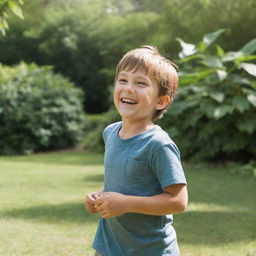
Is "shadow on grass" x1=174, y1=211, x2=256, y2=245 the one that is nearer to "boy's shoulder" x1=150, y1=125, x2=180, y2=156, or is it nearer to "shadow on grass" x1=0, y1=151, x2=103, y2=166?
"boy's shoulder" x1=150, y1=125, x2=180, y2=156

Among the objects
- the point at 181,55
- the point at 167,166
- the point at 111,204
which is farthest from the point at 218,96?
the point at 111,204

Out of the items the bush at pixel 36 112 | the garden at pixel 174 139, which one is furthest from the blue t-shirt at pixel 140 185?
the bush at pixel 36 112

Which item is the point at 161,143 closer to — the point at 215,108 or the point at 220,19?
the point at 215,108

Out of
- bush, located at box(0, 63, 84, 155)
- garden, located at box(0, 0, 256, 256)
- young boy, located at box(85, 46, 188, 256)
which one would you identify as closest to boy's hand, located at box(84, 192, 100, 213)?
young boy, located at box(85, 46, 188, 256)

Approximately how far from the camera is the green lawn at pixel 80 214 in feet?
13.4

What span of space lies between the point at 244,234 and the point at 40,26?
62.3 feet

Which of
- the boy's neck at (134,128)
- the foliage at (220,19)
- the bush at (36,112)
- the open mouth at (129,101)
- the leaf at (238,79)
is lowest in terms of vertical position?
the bush at (36,112)

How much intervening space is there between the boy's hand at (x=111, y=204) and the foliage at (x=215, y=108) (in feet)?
20.4

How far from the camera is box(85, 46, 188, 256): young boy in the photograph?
7.20 feet

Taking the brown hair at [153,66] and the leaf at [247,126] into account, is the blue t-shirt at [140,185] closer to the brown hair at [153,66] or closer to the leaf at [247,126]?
the brown hair at [153,66]

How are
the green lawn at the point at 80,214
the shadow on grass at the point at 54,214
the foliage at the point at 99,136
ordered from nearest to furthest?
the green lawn at the point at 80,214 → the shadow on grass at the point at 54,214 → the foliage at the point at 99,136

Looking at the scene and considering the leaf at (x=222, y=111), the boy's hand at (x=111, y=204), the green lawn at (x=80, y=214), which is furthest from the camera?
the leaf at (x=222, y=111)

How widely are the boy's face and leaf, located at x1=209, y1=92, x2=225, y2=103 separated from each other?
6.26 meters

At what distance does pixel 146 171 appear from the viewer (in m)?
2.25
